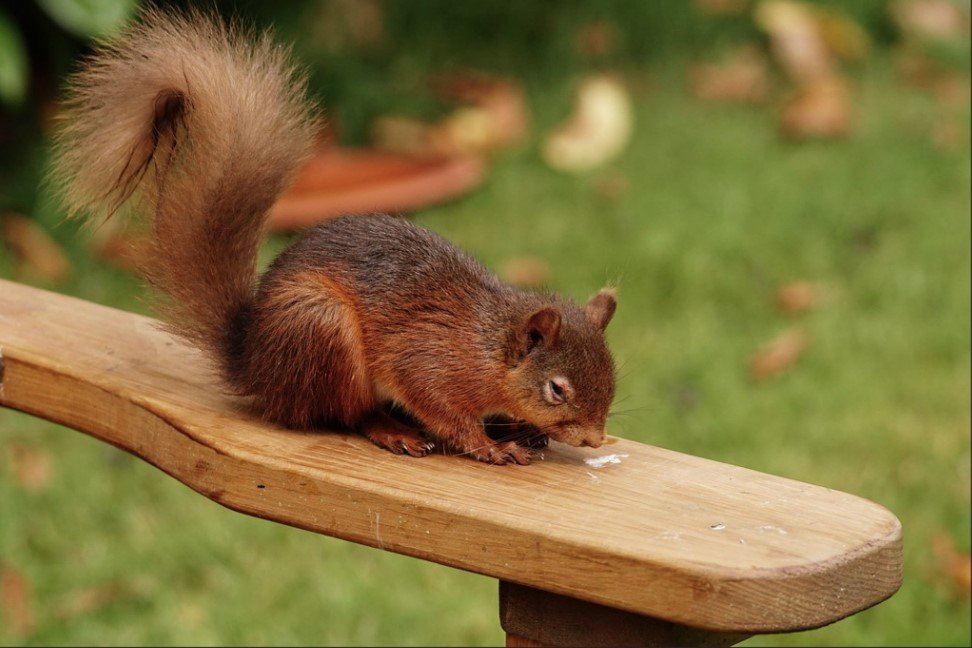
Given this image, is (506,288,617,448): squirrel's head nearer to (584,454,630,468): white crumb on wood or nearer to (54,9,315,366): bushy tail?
(584,454,630,468): white crumb on wood

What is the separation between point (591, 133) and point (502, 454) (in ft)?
13.0

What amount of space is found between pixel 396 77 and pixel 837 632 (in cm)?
391

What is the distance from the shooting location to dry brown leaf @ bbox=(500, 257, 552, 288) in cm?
494

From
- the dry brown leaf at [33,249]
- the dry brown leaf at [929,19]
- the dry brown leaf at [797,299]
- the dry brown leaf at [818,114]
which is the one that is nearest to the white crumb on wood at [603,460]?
the dry brown leaf at [797,299]

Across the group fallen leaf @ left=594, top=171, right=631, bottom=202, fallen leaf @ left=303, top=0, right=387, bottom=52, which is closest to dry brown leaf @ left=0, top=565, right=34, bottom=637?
fallen leaf @ left=594, top=171, right=631, bottom=202

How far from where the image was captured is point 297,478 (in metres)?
2.07

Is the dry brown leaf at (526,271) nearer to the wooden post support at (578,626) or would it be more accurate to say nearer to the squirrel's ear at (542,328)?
the squirrel's ear at (542,328)

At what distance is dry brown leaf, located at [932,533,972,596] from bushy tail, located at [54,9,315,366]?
6.46ft

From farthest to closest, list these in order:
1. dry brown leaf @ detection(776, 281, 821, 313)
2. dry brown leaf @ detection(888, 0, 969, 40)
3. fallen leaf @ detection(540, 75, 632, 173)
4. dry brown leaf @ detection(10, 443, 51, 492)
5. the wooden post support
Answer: dry brown leaf @ detection(888, 0, 969, 40) → fallen leaf @ detection(540, 75, 632, 173) → dry brown leaf @ detection(776, 281, 821, 313) → dry brown leaf @ detection(10, 443, 51, 492) → the wooden post support

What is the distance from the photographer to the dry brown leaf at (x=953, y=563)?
3.40m

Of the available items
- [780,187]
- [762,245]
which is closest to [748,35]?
[780,187]

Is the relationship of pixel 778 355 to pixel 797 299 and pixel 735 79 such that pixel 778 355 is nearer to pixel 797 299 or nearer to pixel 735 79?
pixel 797 299

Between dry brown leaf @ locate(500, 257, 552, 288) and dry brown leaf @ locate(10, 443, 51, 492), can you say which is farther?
dry brown leaf @ locate(500, 257, 552, 288)

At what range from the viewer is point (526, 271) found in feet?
16.3
